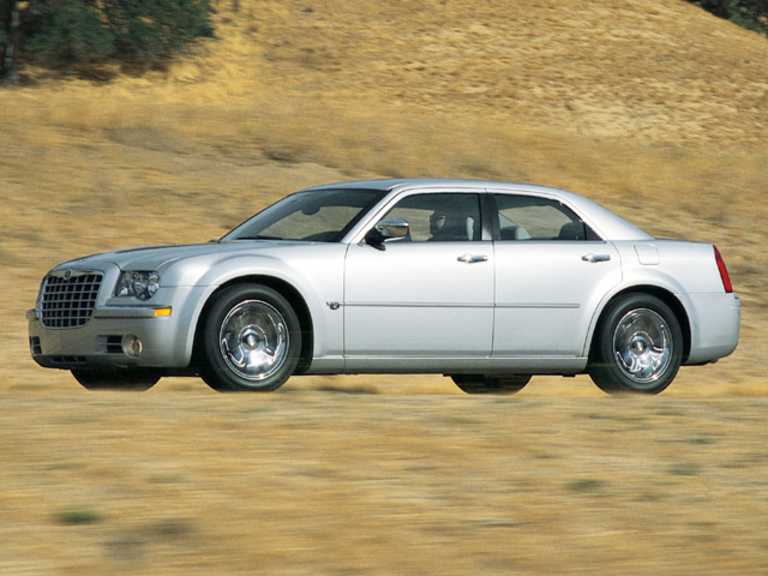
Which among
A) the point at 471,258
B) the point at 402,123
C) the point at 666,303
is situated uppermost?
the point at 402,123

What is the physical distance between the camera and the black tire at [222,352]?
409 inches

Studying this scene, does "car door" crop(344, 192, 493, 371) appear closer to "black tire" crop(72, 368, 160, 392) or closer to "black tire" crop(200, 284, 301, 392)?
"black tire" crop(200, 284, 301, 392)

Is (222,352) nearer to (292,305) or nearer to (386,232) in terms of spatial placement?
(292,305)

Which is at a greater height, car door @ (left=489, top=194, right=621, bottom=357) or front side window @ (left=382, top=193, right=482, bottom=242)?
front side window @ (left=382, top=193, right=482, bottom=242)

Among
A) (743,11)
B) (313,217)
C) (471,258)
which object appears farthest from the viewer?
(743,11)

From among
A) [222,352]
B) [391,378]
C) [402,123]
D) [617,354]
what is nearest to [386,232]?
[222,352]

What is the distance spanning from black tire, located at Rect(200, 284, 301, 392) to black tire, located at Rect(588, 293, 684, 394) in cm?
236

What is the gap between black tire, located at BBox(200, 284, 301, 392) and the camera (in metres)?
10.4

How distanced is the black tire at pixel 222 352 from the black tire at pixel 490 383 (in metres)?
2.80

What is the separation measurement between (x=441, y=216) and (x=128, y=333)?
2.45 meters

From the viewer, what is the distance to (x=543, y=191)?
12.2m

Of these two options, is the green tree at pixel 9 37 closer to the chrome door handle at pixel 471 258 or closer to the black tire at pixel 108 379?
the black tire at pixel 108 379

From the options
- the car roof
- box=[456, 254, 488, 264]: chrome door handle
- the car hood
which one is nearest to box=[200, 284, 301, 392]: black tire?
the car hood

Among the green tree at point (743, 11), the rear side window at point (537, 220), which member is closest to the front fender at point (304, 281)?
the rear side window at point (537, 220)
